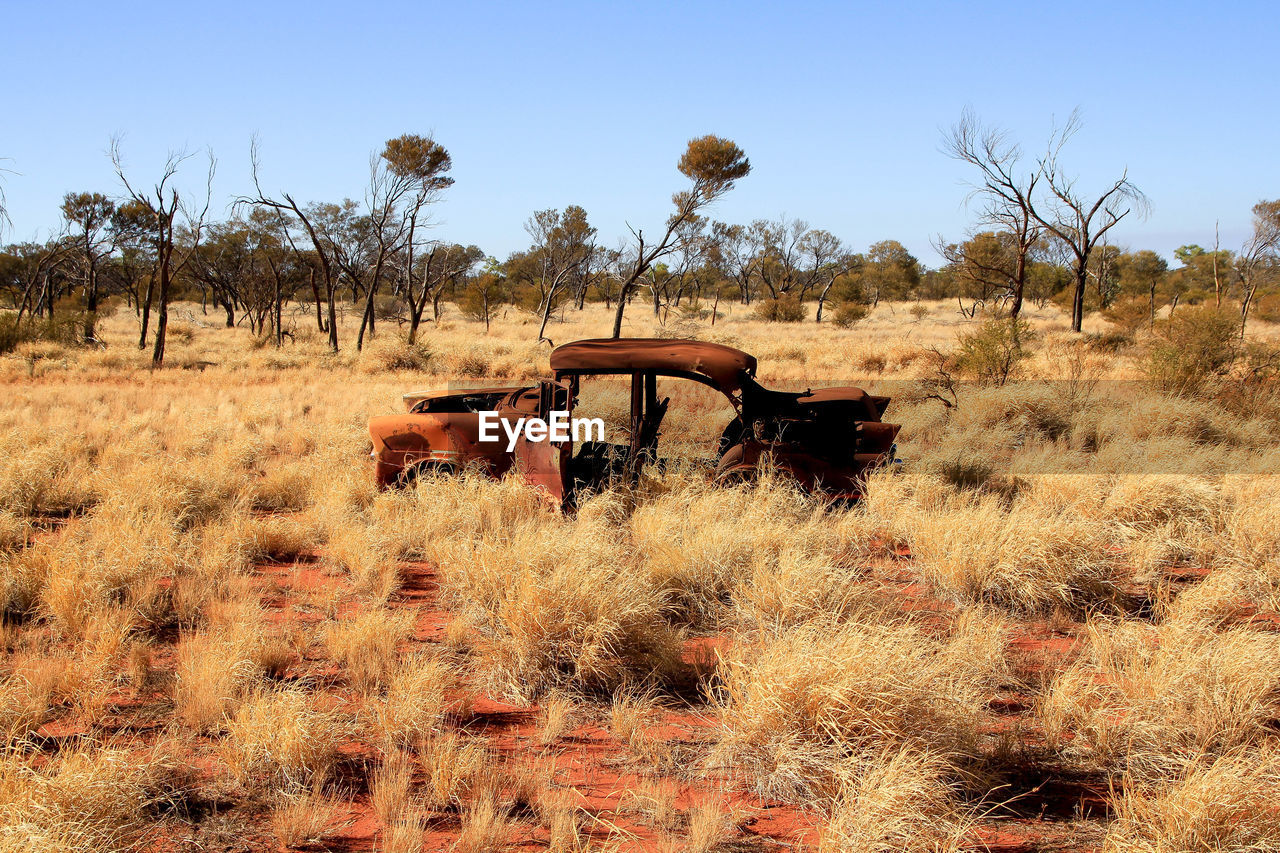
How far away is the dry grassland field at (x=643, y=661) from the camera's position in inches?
128

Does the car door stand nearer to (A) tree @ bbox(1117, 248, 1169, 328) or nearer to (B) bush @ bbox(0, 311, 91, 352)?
(B) bush @ bbox(0, 311, 91, 352)

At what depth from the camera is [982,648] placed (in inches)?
183

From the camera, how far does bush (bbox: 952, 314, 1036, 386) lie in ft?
52.7

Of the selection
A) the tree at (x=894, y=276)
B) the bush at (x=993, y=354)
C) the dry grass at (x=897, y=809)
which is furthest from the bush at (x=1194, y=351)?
the tree at (x=894, y=276)

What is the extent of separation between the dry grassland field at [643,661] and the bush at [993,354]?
6.77 metres

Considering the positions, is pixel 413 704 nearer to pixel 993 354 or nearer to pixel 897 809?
pixel 897 809

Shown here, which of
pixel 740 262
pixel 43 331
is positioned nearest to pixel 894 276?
pixel 740 262

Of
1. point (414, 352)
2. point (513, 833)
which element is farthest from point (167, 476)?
point (414, 352)

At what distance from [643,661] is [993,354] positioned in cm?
1375

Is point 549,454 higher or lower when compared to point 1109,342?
lower

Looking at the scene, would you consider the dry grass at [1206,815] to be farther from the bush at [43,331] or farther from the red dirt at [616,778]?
the bush at [43,331]

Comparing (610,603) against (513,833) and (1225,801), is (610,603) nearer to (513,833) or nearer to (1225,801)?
(513,833)

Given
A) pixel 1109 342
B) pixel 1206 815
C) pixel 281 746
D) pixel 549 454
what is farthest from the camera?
pixel 1109 342

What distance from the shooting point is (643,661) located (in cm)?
468
